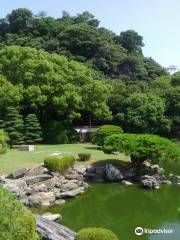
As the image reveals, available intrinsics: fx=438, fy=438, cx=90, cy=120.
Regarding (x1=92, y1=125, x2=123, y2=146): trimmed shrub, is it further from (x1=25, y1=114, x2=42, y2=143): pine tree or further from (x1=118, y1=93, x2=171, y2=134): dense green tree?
(x1=118, y1=93, x2=171, y2=134): dense green tree

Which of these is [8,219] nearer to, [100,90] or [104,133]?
[104,133]

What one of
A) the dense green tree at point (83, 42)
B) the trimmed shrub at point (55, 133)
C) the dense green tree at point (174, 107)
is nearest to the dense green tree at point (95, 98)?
the trimmed shrub at point (55, 133)

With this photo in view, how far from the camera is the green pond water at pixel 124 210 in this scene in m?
16.7

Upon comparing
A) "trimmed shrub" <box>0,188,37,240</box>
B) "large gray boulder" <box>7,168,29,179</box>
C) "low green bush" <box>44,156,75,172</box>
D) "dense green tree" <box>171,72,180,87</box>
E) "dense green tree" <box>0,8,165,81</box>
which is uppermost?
"dense green tree" <box>0,8,165,81</box>

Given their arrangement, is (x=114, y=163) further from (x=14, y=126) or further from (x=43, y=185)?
(x=14, y=126)

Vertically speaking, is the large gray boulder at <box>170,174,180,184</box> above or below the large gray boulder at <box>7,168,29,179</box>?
below

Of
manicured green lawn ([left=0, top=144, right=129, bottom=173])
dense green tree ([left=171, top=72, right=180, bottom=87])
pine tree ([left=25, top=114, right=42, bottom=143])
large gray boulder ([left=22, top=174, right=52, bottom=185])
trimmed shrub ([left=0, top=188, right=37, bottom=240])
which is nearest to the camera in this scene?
trimmed shrub ([left=0, top=188, right=37, bottom=240])

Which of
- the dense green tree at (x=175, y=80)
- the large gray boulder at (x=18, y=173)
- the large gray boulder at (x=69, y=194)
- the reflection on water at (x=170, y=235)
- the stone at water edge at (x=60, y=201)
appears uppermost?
the dense green tree at (x=175, y=80)

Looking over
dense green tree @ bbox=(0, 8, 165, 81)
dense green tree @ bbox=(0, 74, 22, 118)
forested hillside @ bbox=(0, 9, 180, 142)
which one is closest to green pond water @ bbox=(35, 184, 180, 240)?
dense green tree @ bbox=(0, 74, 22, 118)

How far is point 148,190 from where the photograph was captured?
2225cm

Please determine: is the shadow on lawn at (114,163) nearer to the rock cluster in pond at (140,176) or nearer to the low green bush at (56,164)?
the rock cluster in pond at (140,176)

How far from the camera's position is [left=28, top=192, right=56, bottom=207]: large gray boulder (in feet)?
63.2

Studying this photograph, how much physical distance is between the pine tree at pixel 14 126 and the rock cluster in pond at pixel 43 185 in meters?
8.78

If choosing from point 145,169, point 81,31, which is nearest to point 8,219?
point 145,169
